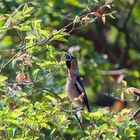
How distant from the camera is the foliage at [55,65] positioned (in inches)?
196

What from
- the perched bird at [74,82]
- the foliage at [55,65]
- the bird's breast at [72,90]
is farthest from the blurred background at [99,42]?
the bird's breast at [72,90]

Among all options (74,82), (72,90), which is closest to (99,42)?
(74,82)

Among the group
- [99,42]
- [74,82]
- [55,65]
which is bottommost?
[99,42]

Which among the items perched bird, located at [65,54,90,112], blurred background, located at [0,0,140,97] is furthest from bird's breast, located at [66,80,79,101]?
blurred background, located at [0,0,140,97]

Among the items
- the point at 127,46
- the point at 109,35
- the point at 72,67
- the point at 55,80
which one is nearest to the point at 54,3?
the point at 55,80

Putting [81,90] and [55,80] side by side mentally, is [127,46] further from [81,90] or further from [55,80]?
[81,90]

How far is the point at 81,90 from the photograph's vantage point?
21.9 feet

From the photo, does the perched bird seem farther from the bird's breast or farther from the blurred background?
the blurred background

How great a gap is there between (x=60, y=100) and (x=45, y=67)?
0.27m

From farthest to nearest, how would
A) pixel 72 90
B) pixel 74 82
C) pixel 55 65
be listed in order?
pixel 74 82, pixel 72 90, pixel 55 65

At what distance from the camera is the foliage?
498cm

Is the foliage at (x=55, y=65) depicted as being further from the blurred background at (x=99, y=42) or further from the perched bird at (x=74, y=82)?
the perched bird at (x=74, y=82)

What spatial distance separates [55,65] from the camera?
5.08m

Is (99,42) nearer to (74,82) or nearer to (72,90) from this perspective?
(74,82)
